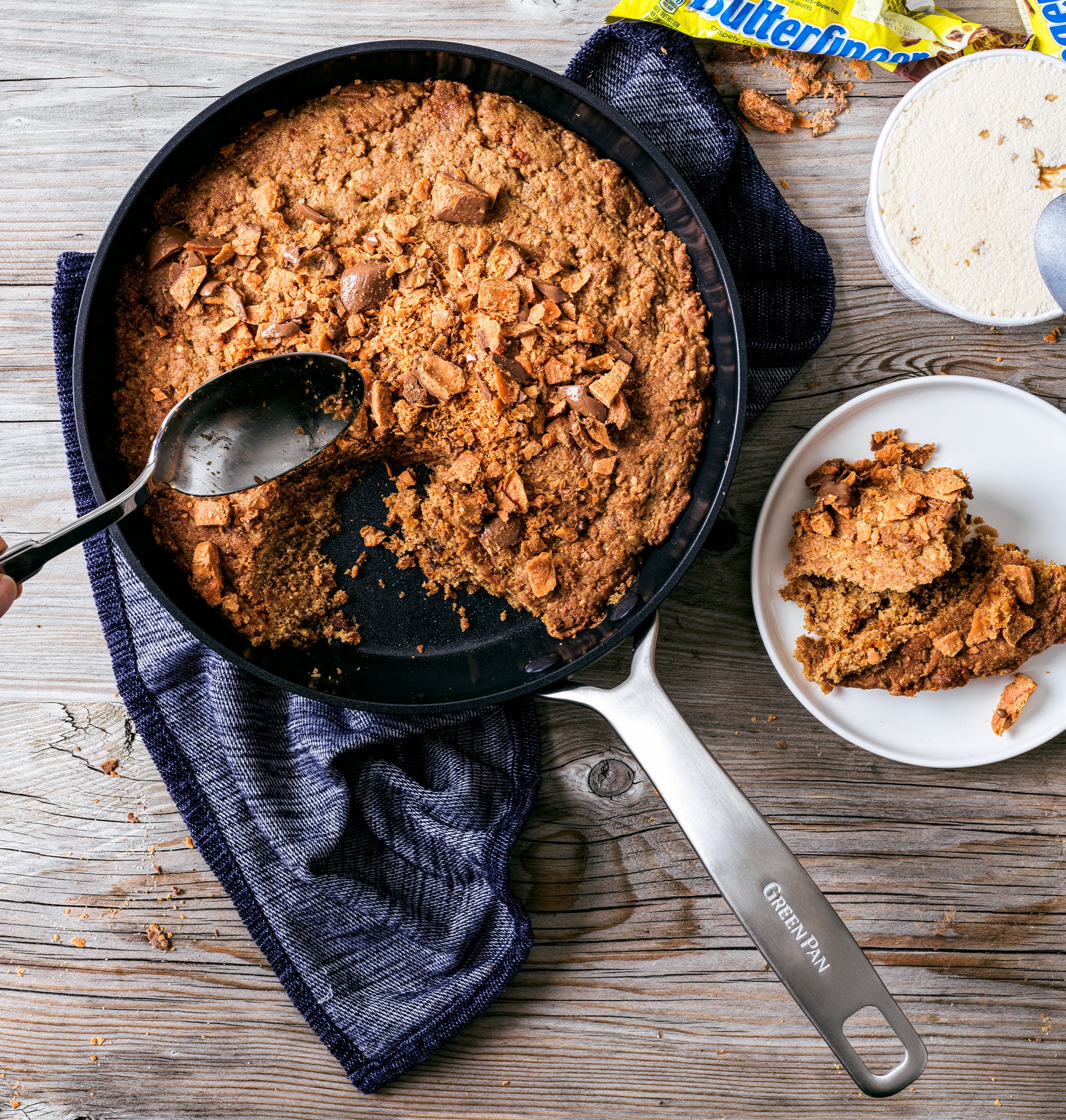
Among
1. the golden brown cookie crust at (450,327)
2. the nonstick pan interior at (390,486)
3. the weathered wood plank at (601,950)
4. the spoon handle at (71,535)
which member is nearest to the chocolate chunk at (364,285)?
the golden brown cookie crust at (450,327)

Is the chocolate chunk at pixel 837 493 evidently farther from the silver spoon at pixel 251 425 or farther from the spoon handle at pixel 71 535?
the spoon handle at pixel 71 535

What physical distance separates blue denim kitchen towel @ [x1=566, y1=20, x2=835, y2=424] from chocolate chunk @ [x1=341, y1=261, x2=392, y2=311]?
82 centimetres

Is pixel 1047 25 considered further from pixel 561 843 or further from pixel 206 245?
pixel 561 843

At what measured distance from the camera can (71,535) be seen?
147cm

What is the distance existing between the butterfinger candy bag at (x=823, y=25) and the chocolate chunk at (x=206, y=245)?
1.20 meters

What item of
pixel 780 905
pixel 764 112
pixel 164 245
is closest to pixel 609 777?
pixel 780 905

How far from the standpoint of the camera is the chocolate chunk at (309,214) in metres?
1.82

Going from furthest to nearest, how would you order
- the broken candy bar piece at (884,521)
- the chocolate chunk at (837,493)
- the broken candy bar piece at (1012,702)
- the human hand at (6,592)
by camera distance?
the broken candy bar piece at (1012,702) → the chocolate chunk at (837,493) → the broken candy bar piece at (884,521) → the human hand at (6,592)

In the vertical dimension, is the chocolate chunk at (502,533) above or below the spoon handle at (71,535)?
below

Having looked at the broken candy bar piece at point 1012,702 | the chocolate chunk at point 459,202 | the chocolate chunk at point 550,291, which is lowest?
the broken candy bar piece at point 1012,702

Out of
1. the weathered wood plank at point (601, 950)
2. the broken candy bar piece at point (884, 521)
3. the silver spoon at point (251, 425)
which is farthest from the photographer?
the weathered wood plank at point (601, 950)

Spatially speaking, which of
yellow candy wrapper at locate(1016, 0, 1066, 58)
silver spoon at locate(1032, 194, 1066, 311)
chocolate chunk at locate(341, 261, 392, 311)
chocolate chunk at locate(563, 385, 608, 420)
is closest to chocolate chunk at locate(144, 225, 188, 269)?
chocolate chunk at locate(341, 261, 392, 311)

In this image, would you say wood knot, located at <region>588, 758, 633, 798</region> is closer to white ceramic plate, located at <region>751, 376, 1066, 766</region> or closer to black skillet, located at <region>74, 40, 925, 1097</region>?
black skillet, located at <region>74, 40, 925, 1097</region>

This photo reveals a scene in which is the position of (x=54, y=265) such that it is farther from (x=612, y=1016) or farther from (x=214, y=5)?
(x=612, y=1016)
